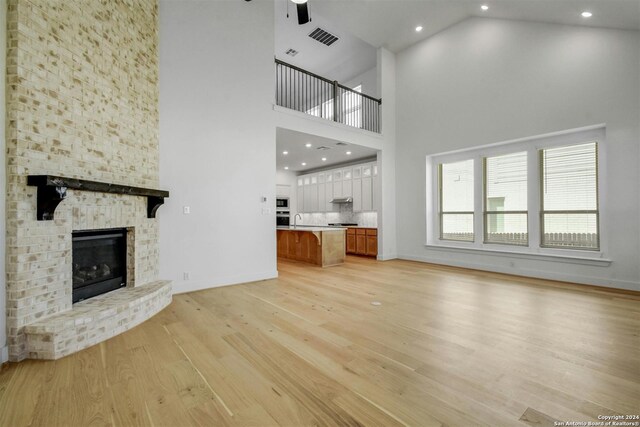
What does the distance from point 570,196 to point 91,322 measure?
690 centimetres

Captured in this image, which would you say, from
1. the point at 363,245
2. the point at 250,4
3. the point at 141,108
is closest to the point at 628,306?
the point at 363,245

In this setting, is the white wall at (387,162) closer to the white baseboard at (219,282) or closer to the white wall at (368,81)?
the white wall at (368,81)

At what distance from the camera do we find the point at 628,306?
3594mm

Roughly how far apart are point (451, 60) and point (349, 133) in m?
2.73

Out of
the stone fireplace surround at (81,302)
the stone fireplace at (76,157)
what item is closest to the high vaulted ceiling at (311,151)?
the stone fireplace at (76,157)

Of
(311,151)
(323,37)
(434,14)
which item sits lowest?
(311,151)

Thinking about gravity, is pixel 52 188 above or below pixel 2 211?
above

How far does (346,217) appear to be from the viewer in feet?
32.7

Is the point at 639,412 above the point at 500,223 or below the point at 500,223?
below

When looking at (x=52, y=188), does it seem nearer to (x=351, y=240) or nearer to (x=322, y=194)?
(x=351, y=240)

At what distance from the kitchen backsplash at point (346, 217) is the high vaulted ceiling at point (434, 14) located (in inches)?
184

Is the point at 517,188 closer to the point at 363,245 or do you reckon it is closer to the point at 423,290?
the point at 423,290

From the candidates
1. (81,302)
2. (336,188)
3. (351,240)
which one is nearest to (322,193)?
(336,188)

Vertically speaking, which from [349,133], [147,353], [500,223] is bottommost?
[147,353]
